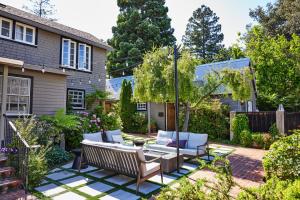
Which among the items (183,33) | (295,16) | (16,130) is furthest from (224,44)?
(16,130)

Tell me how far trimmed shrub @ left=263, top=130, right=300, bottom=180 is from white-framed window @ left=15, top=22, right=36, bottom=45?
11.9 metres

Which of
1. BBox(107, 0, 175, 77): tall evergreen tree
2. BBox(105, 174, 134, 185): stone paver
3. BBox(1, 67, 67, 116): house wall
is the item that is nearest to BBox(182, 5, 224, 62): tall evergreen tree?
BBox(107, 0, 175, 77): tall evergreen tree

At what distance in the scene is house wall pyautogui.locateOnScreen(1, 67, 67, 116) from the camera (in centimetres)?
903

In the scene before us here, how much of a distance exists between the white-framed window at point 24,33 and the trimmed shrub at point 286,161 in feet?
39.1

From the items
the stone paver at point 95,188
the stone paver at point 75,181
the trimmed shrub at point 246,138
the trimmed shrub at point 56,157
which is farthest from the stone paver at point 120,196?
the trimmed shrub at point 246,138

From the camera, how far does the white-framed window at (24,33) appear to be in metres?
10.7

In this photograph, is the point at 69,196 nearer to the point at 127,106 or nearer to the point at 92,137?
the point at 92,137

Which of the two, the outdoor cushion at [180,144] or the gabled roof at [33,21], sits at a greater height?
the gabled roof at [33,21]

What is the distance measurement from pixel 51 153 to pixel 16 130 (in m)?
2.42

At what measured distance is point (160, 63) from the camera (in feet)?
33.0

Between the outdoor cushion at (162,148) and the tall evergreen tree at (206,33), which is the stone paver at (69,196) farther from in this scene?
the tall evergreen tree at (206,33)

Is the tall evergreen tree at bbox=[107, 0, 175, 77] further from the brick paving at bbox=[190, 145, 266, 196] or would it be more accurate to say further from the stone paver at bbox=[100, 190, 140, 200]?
the stone paver at bbox=[100, 190, 140, 200]

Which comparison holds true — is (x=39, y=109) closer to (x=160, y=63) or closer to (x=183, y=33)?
(x=160, y=63)

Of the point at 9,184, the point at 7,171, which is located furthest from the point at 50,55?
the point at 9,184
